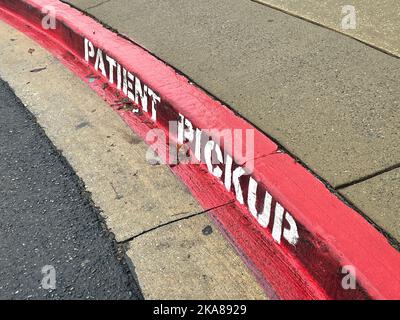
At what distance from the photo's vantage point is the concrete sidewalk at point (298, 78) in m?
2.88

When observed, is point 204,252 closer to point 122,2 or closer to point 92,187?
point 92,187

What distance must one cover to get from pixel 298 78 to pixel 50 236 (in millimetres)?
1925

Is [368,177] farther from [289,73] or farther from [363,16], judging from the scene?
[363,16]

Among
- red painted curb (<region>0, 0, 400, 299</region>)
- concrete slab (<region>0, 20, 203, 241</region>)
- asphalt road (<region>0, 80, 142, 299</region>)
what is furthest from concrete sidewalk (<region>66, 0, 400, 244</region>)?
asphalt road (<region>0, 80, 142, 299</region>)

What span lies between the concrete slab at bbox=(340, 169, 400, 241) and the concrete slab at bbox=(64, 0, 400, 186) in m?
0.08

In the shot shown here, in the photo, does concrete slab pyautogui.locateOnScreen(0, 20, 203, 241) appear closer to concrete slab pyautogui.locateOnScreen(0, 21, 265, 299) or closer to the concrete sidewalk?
concrete slab pyautogui.locateOnScreen(0, 21, 265, 299)

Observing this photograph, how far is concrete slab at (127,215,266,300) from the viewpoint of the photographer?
2457 mm

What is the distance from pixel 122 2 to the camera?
5445 mm

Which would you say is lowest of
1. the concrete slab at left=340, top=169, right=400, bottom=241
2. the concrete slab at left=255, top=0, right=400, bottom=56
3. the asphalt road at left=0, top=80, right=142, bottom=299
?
the asphalt road at left=0, top=80, right=142, bottom=299

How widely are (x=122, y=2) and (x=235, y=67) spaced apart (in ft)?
Answer: 6.51

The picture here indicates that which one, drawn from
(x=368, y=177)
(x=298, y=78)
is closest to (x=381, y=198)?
(x=368, y=177)

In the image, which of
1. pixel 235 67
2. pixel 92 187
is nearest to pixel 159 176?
pixel 92 187

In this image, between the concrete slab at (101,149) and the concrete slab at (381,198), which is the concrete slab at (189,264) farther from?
the concrete slab at (381,198)
